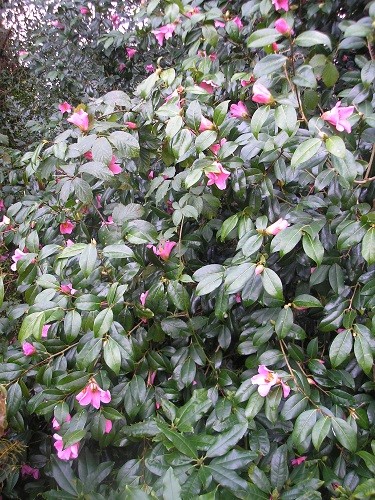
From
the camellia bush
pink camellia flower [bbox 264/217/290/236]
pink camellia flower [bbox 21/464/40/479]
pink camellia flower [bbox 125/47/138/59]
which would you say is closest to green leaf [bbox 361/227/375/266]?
the camellia bush

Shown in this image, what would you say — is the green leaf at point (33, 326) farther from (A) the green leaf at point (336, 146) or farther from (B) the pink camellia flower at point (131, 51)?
(B) the pink camellia flower at point (131, 51)

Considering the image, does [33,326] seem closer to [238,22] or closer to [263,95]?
[263,95]

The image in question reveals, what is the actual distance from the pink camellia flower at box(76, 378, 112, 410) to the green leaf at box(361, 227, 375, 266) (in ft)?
1.99

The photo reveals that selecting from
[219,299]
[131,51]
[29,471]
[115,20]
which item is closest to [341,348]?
[219,299]

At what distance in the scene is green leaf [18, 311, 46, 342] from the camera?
0.88 meters

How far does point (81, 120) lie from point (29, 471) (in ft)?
3.22

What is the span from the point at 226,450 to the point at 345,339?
0.34 meters

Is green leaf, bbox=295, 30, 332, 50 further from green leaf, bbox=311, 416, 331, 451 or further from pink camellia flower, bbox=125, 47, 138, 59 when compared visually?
pink camellia flower, bbox=125, 47, 138, 59

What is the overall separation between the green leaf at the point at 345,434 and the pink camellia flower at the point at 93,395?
47 centimetres

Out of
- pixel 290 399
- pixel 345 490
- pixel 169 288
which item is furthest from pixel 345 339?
pixel 169 288

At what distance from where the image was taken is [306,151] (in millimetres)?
797

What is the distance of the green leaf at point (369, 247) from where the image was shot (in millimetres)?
825

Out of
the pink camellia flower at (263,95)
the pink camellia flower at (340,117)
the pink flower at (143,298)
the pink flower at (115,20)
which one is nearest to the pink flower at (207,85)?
the pink camellia flower at (263,95)

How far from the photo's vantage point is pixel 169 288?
0.96m
